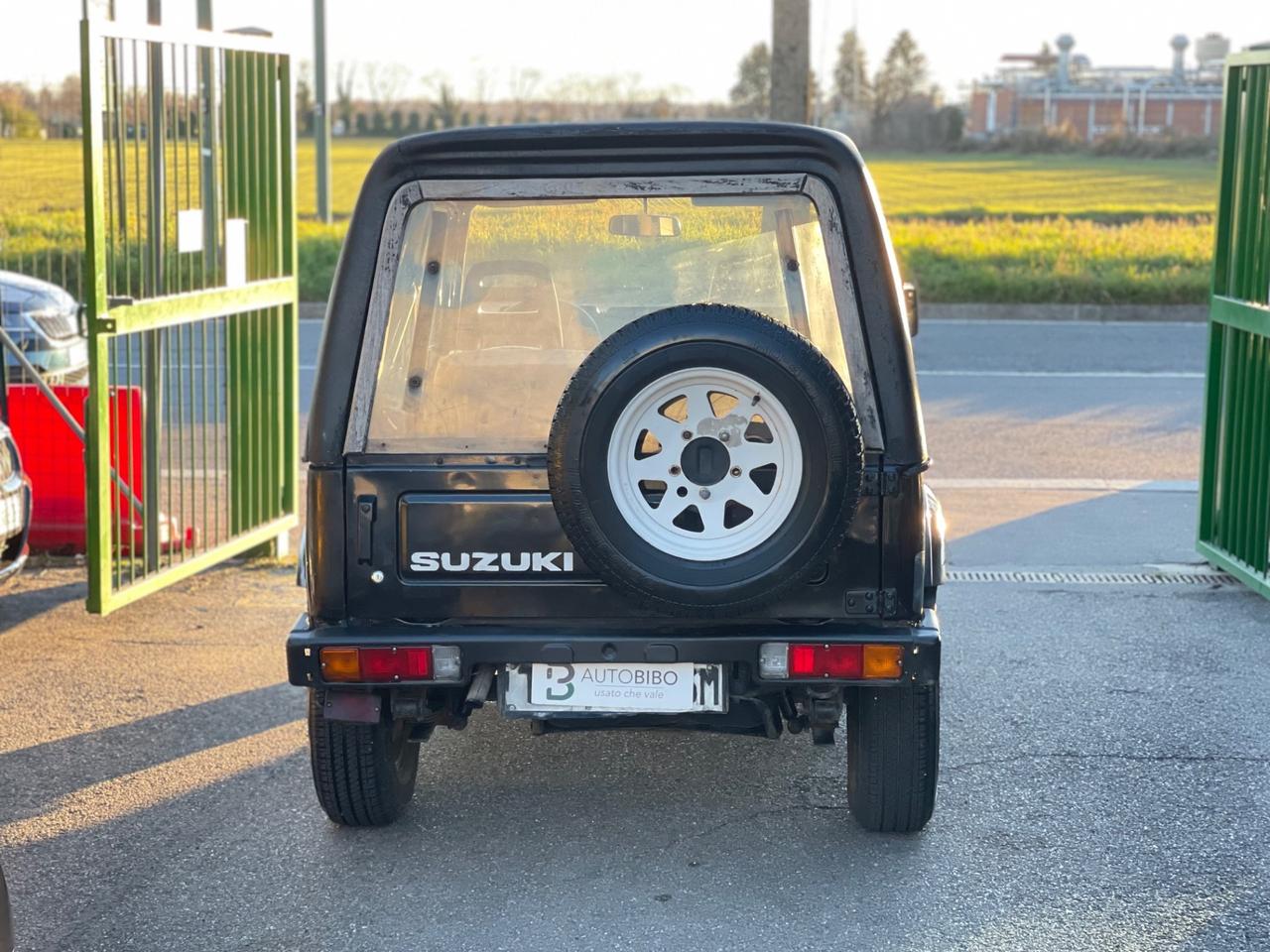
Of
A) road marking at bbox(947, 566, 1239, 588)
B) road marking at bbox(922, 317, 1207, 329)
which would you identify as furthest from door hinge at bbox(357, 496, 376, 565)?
road marking at bbox(922, 317, 1207, 329)

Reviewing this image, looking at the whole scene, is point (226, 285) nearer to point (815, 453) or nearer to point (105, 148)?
point (105, 148)

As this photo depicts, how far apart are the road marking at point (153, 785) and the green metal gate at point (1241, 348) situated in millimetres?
4027

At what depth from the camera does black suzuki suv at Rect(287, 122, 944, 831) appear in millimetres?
3918

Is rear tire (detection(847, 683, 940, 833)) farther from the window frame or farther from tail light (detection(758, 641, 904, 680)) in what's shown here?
the window frame

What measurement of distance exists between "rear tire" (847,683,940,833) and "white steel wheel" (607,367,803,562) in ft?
2.42

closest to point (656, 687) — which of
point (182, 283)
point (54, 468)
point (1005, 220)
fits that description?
point (182, 283)

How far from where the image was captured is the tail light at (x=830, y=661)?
13.4 feet

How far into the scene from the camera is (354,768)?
452 centimetres

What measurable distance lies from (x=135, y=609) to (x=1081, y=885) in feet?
14.0

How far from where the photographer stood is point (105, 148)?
6.19 metres

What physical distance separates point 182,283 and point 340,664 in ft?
9.96

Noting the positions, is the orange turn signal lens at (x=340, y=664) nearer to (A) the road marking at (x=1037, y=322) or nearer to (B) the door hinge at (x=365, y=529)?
(B) the door hinge at (x=365, y=529)

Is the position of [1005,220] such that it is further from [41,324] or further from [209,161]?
[209,161]

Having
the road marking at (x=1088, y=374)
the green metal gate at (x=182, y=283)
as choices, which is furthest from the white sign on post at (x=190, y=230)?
the road marking at (x=1088, y=374)
